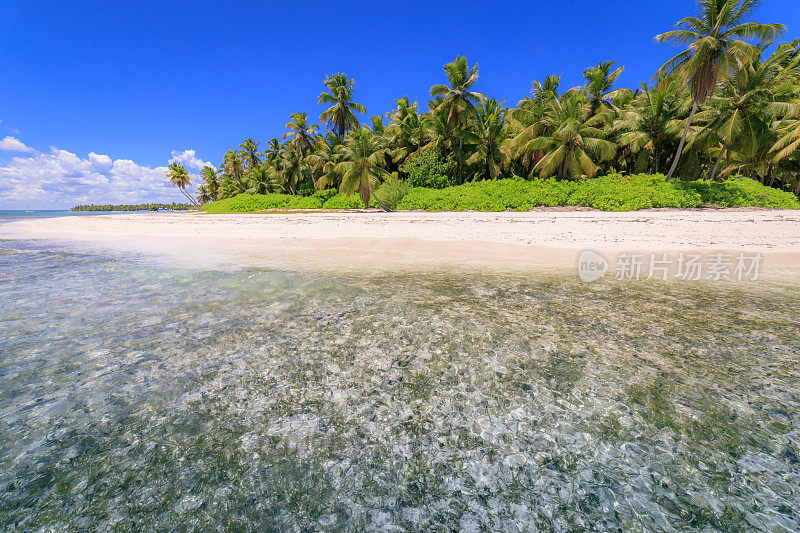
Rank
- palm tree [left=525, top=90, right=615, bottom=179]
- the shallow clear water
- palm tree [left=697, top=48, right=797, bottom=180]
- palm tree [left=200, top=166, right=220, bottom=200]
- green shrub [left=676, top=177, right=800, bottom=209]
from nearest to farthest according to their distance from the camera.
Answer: the shallow clear water < green shrub [left=676, top=177, right=800, bottom=209] < palm tree [left=697, top=48, right=797, bottom=180] < palm tree [left=525, top=90, right=615, bottom=179] < palm tree [left=200, top=166, right=220, bottom=200]

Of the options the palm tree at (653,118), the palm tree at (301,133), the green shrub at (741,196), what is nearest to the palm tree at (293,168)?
the palm tree at (301,133)

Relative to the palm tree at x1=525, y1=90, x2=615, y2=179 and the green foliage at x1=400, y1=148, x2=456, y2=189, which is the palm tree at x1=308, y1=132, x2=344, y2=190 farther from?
the palm tree at x1=525, y1=90, x2=615, y2=179

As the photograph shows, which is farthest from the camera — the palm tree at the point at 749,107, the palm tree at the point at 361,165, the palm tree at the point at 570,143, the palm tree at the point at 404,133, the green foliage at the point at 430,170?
the palm tree at the point at 404,133

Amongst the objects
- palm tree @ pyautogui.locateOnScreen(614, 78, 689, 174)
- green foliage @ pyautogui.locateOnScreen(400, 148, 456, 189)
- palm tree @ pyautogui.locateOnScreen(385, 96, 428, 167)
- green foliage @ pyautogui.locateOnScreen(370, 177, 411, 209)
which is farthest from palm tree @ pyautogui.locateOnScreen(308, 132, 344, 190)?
palm tree @ pyautogui.locateOnScreen(614, 78, 689, 174)

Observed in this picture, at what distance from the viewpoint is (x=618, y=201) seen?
19.0 m

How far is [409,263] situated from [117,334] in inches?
208

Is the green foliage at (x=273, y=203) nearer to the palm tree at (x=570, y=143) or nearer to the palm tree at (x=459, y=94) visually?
the palm tree at (x=459, y=94)

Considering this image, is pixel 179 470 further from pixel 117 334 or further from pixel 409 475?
pixel 117 334

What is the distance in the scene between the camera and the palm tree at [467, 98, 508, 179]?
88.9ft

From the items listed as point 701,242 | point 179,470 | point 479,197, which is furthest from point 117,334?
point 479,197

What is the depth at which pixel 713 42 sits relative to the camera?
18.8 meters

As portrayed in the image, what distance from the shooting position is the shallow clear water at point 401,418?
4.77ft

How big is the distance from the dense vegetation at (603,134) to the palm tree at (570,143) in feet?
0.27

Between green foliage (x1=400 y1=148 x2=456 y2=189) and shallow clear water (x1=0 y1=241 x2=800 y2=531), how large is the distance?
24226mm
